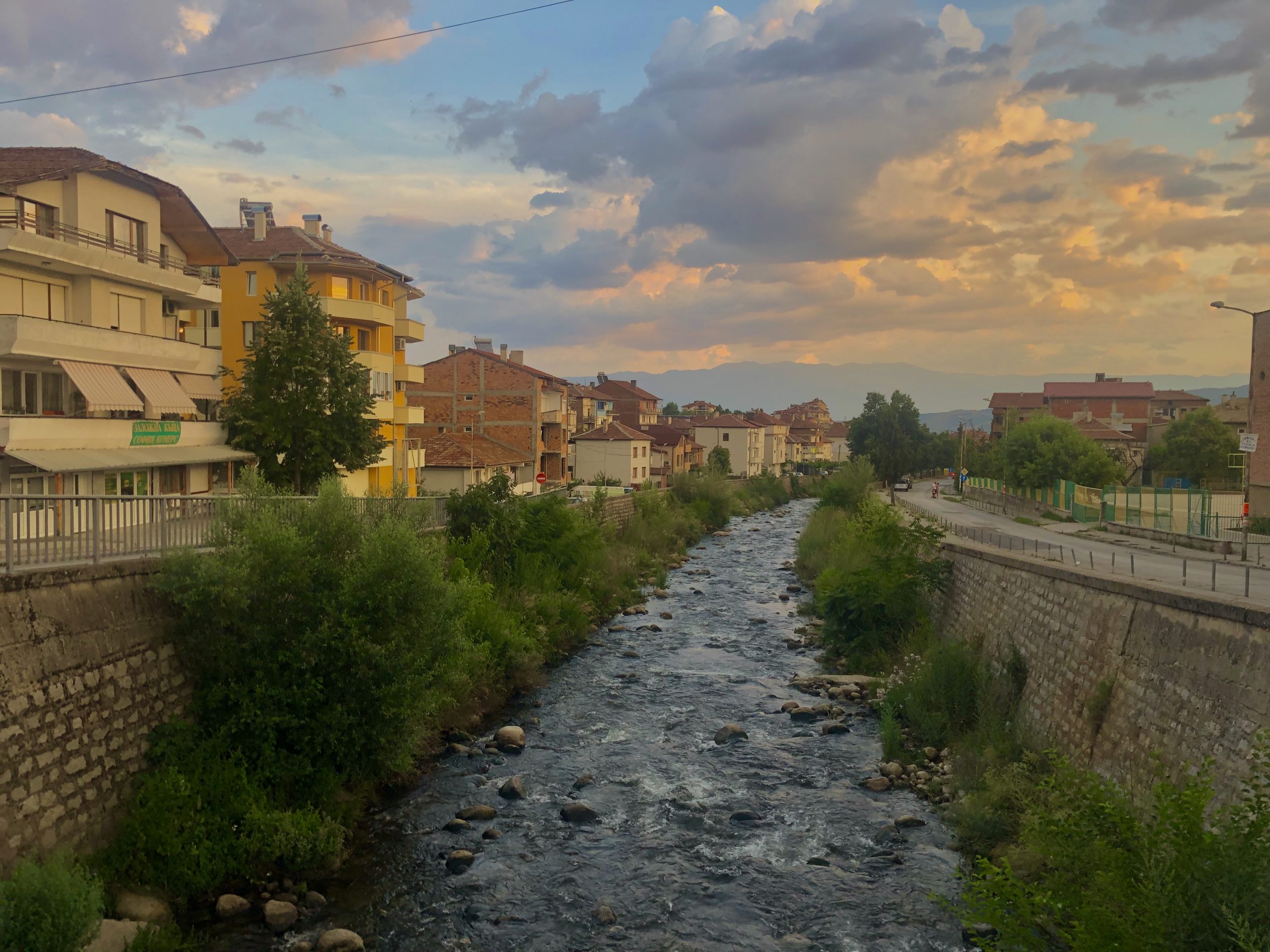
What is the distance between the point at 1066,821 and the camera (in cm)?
884

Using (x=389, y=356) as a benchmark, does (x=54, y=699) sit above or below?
below

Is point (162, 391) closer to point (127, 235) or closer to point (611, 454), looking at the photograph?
point (127, 235)

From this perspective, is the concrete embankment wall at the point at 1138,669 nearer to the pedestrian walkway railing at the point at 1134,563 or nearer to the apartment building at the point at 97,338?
the pedestrian walkway railing at the point at 1134,563

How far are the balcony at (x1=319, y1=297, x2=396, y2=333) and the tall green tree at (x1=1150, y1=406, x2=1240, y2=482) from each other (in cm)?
6310

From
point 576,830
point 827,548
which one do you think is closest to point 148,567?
point 576,830

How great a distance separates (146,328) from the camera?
28.6 meters

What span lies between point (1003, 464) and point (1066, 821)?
60862mm

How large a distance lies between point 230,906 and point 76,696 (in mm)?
3542

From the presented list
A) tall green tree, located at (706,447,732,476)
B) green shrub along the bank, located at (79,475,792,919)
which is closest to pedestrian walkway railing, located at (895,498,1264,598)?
green shrub along the bank, located at (79,475,792,919)

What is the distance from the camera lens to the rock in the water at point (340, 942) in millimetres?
11539

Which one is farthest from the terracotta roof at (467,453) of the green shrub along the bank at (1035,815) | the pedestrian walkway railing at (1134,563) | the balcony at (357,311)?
the pedestrian walkway railing at (1134,563)

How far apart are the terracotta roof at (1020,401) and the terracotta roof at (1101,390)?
80.0 inches

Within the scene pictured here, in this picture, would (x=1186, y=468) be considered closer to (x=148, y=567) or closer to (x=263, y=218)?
(x=263, y=218)

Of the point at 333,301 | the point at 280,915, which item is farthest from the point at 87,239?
the point at 280,915
